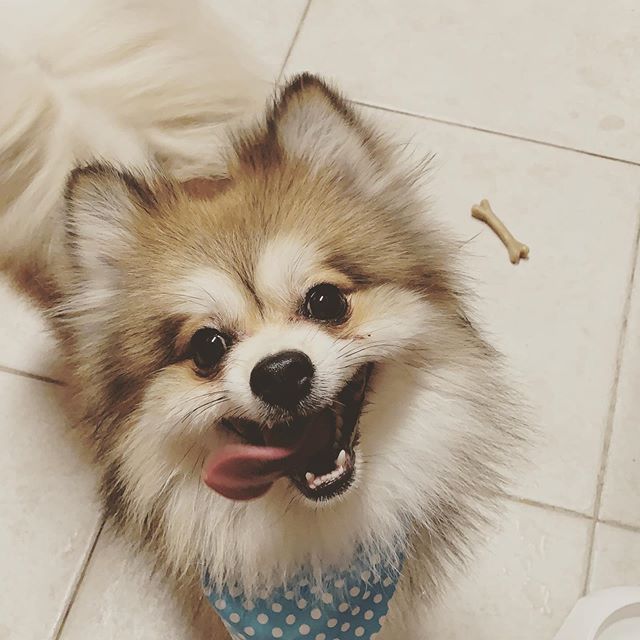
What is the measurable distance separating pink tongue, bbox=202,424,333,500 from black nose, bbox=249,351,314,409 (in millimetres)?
74

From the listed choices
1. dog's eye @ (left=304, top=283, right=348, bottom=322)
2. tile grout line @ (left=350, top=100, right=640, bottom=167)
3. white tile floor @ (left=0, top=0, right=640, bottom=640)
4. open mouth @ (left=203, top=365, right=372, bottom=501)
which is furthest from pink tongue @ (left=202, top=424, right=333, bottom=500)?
tile grout line @ (left=350, top=100, right=640, bottom=167)

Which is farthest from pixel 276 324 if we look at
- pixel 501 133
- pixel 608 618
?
pixel 501 133

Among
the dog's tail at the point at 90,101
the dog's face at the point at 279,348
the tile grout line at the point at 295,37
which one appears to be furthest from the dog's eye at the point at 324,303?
the tile grout line at the point at 295,37

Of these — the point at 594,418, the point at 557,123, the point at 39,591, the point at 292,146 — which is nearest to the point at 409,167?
the point at 292,146

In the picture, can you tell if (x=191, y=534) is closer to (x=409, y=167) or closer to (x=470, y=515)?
(x=470, y=515)

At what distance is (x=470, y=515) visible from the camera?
1237 millimetres

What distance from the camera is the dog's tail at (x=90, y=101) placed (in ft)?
3.67

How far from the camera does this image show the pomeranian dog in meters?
0.92

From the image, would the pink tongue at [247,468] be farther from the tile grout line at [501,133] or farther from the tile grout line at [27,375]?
the tile grout line at [501,133]

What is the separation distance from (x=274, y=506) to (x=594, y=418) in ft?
2.47

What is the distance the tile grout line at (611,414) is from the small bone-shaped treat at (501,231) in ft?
0.68

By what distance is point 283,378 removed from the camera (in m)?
0.85

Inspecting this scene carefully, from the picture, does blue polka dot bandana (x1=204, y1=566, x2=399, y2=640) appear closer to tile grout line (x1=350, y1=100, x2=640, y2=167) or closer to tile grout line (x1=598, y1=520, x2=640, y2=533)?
tile grout line (x1=598, y1=520, x2=640, y2=533)

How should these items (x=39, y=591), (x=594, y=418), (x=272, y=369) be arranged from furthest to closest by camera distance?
(x=594, y=418), (x=39, y=591), (x=272, y=369)
